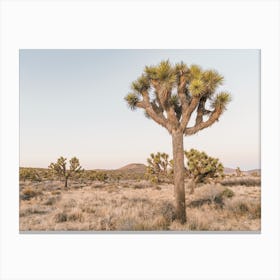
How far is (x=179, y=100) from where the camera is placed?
19.2 ft

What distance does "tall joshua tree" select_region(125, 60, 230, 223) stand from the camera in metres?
5.43

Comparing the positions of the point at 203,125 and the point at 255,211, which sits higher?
the point at 203,125

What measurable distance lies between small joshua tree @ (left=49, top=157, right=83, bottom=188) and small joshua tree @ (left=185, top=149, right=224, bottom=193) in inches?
98.4

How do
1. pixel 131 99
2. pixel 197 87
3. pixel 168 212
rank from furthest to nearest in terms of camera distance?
pixel 131 99 < pixel 168 212 < pixel 197 87

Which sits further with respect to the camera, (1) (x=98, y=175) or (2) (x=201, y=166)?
(1) (x=98, y=175)

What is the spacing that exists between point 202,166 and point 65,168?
343 centimetres

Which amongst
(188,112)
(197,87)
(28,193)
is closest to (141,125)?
(188,112)

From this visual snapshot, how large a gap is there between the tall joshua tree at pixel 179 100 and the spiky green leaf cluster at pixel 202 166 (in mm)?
922

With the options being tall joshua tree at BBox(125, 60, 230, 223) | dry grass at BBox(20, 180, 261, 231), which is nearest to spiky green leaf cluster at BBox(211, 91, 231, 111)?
tall joshua tree at BBox(125, 60, 230, 223)

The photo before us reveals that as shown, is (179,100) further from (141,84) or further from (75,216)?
(75,216)

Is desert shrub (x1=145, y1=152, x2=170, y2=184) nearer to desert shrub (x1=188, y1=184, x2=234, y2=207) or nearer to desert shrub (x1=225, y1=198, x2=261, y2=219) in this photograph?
desert shrub (x1=188, y1=184, x2=234, y2=207)
